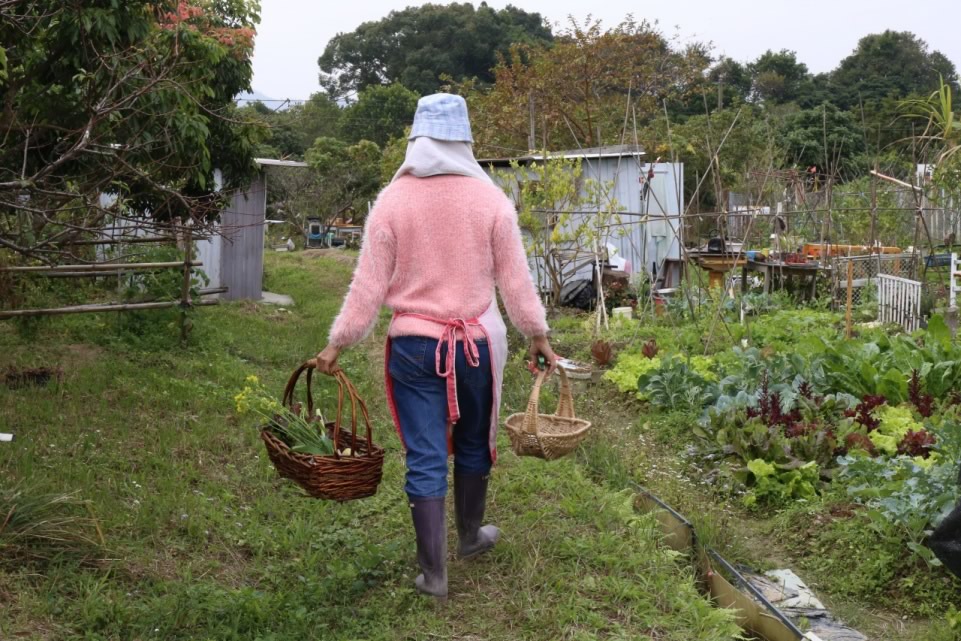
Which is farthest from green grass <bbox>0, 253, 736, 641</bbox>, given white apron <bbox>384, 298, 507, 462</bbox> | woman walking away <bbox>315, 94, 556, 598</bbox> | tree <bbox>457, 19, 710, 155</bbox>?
tree <bbox>457, 19, 710, 155</bbox>

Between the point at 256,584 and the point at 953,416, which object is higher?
the point at 953,416

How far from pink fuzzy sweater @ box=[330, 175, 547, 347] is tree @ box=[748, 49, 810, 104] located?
3732cm

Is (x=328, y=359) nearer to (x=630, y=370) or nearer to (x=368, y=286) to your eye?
(x=368, y=286)

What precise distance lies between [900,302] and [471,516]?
743cm

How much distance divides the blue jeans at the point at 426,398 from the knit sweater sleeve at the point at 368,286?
0.51ft

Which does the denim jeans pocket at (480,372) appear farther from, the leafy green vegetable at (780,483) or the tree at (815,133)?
the tree at (815,133)

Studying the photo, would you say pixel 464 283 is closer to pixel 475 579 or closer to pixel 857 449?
pixel 475 579

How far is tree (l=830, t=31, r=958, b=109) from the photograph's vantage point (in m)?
39.5

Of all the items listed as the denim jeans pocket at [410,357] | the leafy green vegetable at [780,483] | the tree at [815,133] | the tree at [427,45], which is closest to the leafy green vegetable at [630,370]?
the leafy green vegetable at [780,483]

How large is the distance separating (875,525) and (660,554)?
1198mm

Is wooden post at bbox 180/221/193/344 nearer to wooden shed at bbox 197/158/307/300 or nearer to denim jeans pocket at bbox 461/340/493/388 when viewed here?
denim jeans pocket at bbox 461/340/493/388

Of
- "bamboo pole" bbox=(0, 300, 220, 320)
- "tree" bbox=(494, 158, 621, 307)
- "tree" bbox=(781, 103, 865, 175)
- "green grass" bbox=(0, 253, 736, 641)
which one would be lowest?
"green grass" bbox=(0, 253, 736, 641)

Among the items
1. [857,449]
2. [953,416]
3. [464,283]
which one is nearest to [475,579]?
[464,283]

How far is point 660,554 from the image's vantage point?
167 inches
